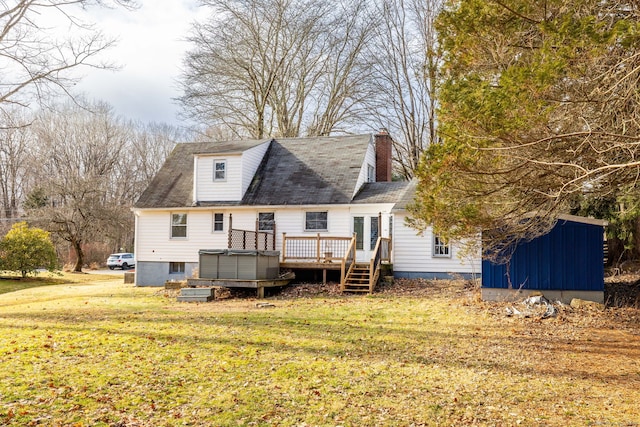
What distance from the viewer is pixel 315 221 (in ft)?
67.2

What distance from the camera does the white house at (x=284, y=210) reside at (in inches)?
751

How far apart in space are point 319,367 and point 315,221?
13069mm

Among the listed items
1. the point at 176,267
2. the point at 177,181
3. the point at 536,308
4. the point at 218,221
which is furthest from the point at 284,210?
the point at 536,308

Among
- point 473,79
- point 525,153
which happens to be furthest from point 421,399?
point 473,79

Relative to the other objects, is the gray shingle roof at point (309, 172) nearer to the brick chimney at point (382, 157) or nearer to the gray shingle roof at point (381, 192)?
Result: the gray shingle roof at point (381, 192)

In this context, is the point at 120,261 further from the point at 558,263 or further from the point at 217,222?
the point at 558,263

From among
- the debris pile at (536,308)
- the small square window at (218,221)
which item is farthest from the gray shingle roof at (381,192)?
the debris pile at (536,308)

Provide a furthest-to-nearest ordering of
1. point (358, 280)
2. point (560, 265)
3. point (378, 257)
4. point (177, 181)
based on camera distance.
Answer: point (177, 181) → point (378, 257) → point (358, 280) → point (560, 265)

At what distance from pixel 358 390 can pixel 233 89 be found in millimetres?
26596

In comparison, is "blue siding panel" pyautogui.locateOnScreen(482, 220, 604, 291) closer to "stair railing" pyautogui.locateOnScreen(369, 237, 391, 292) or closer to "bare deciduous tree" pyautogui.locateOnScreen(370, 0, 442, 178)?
"stair railing" pyautogui.locateOnScreen(369, 237, 391, 292)

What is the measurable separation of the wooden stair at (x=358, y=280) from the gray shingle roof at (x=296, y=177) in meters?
2.96

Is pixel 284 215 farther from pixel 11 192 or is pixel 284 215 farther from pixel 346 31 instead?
pixel 11 192

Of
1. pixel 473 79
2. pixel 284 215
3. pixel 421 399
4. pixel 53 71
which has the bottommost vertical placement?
pixel 421 399

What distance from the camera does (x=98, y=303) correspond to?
15336 millimetres
